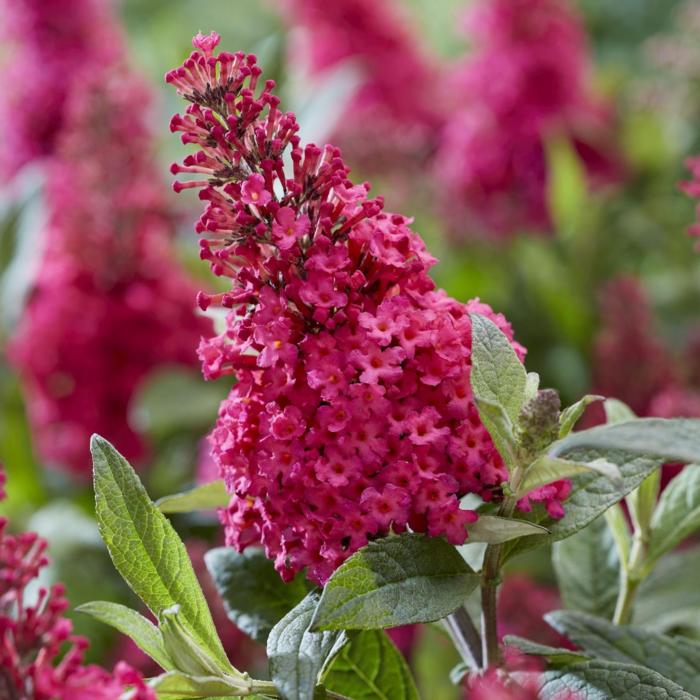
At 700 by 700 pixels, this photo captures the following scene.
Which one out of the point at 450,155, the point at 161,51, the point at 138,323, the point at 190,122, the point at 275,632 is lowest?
the point at 275,632

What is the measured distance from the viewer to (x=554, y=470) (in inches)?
17.4

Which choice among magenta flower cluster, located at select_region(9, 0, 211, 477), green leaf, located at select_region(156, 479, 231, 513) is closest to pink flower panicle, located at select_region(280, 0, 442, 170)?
magenta flower cluster, located at select_region(9, 0, 211, 477)

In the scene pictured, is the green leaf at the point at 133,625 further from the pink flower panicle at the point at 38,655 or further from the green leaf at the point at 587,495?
the green leaf at the point at 587,495

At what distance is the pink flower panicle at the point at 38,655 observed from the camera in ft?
1.27

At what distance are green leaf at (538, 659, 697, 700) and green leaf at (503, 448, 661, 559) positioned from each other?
0.06 meters

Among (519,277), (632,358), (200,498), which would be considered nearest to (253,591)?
(200,498)

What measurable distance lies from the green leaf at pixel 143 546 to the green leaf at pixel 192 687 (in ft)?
0.09

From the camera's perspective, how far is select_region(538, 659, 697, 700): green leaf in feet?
1.50

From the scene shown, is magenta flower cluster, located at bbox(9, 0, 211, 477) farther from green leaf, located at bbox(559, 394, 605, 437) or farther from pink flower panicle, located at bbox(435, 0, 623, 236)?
green leaf, located at bbox(559, 394, 605, 437)

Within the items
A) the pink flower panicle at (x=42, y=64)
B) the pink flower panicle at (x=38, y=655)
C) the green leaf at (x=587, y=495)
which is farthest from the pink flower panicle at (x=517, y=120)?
the pink flower panicle at (x=38, y=655)

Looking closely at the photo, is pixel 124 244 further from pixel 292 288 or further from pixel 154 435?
pixel 292 288

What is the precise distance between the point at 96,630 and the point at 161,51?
1729mm

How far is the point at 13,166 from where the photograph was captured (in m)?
1.57

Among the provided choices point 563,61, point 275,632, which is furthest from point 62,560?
point 563,61
